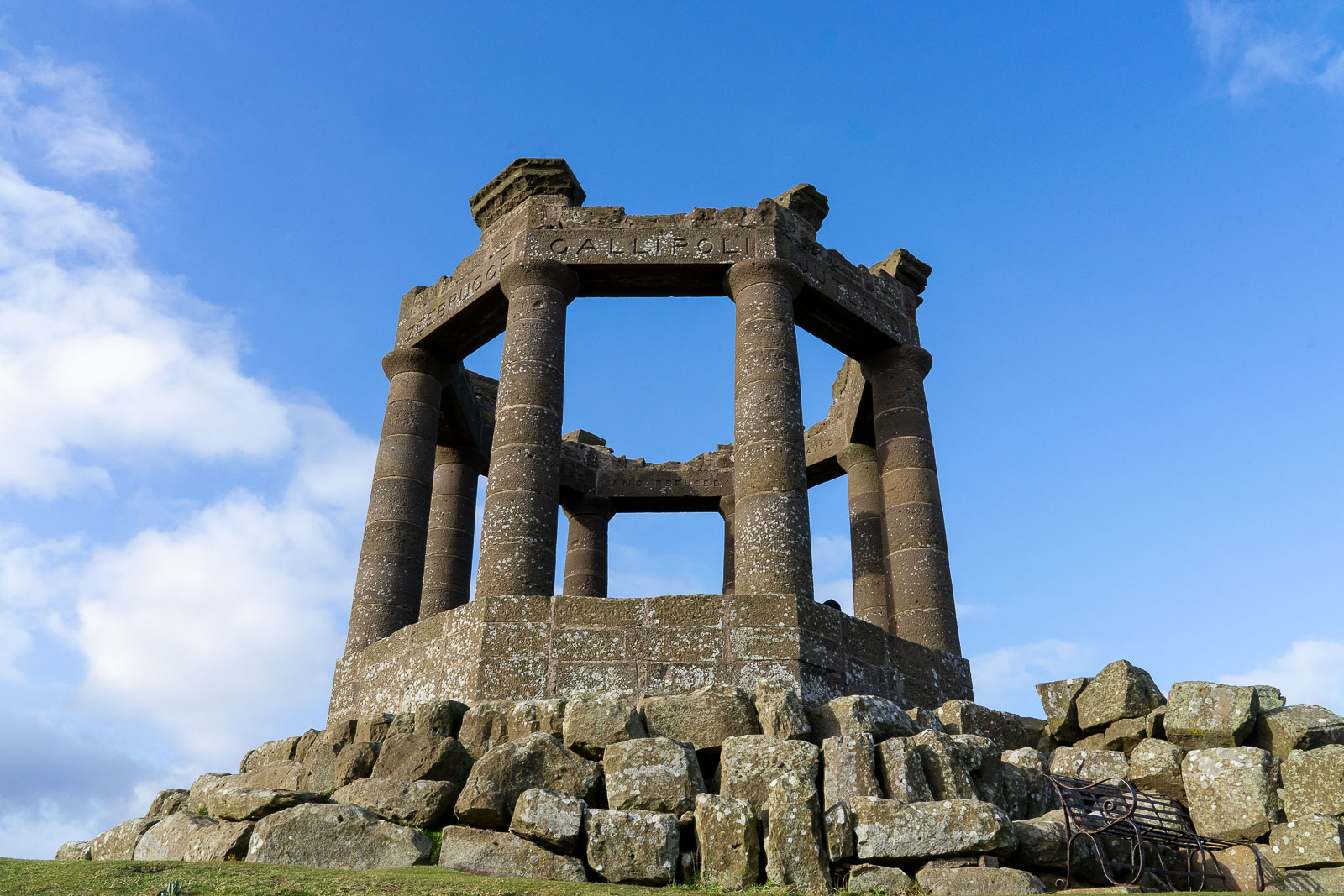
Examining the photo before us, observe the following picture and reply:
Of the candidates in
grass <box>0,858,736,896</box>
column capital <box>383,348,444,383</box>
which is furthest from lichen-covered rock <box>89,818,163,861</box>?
column capital <box>383,348,444,383</box>

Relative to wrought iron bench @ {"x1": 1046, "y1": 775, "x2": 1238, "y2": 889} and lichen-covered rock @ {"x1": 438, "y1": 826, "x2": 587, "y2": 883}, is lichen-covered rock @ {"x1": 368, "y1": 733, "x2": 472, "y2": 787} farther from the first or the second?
wrought iron bench @ {"x1": 1046, "y1": 775, "x2": 1238, "y2": 889}

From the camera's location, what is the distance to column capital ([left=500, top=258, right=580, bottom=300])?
14.2m

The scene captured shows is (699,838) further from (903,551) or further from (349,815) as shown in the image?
(903,551)

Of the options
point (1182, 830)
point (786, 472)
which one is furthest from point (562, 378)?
point (1182, 830)

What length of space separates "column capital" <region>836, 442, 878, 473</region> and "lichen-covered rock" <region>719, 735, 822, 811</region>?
10332 millimetres

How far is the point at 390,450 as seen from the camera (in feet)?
51.0

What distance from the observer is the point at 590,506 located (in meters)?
21.9

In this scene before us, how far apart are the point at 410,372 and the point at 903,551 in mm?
7800

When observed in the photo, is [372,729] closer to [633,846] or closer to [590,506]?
[633,846]

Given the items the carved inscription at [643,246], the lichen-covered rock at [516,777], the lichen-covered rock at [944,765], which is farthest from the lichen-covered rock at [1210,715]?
the carved inscription at [643,246]

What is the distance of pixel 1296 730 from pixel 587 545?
44.5ft

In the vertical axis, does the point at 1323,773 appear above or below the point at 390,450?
below

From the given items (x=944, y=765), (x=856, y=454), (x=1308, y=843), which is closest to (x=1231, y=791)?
(x=1308, y=843)

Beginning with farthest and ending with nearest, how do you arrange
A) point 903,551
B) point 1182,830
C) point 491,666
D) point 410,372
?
point 410,372, point 903,551, point 491,666, point 1182,830
